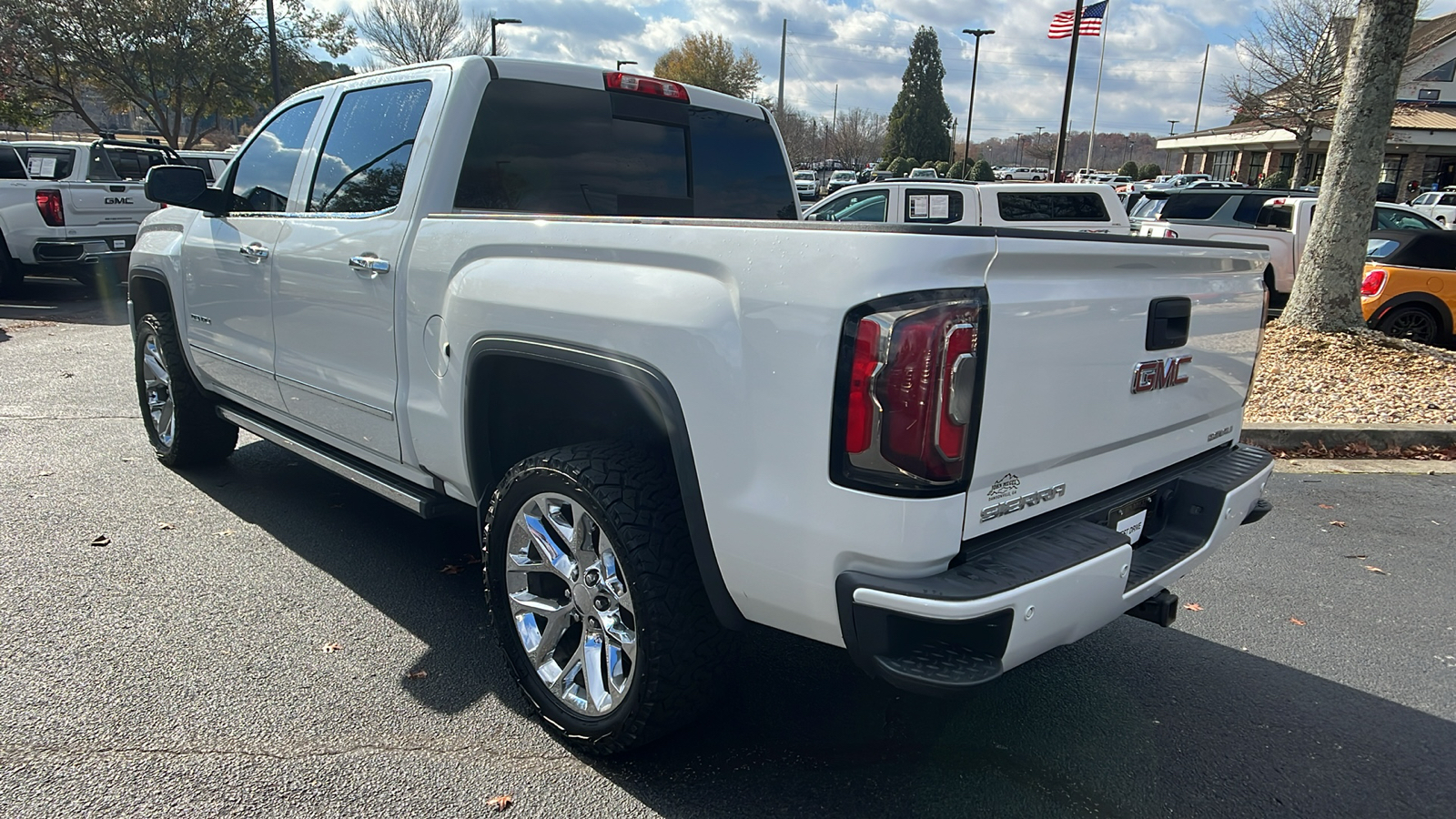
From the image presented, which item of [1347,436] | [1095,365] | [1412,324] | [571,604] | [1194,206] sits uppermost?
[1095,365]

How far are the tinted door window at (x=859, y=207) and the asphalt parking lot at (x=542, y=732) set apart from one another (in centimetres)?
764

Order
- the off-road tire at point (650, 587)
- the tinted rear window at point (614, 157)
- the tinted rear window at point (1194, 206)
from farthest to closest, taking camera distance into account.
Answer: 1. the tinted rear window at point (1194, 206)
2. the tinted rear window at point (614, 157)
3. the off-road tire at point (650, 587)

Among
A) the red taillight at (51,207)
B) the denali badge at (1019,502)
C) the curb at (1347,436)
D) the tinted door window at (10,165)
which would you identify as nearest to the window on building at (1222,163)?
the curb at (1347,436)

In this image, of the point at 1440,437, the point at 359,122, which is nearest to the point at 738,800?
the point at 359,122

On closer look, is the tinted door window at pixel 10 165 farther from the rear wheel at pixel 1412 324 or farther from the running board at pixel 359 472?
the rear wheel at pixel 1412 324

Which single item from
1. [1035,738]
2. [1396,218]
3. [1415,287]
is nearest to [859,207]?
[1415,287]

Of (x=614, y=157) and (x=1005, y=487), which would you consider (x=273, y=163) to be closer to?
(x=614, y=157)

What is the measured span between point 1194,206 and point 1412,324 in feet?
20.1

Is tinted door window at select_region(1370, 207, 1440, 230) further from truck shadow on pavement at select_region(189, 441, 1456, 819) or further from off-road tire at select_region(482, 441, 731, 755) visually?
off-road tire at select_region(482, 441, 731, 755)

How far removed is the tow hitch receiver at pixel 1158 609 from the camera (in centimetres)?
271

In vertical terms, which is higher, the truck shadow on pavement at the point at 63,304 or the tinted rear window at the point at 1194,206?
the tinted rear window at the point at 1194,206

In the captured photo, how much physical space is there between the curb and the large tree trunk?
215 centimetres

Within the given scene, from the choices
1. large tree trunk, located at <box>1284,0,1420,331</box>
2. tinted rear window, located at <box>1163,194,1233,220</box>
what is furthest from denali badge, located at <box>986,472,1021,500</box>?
tinted rear window, located at <box>1163,194,1233,220</box>

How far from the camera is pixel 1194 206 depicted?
14930mm
